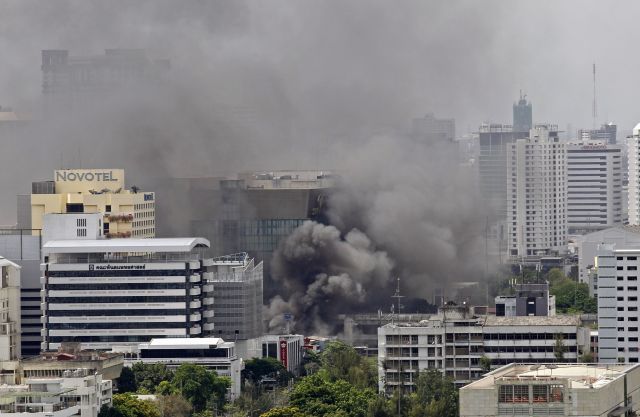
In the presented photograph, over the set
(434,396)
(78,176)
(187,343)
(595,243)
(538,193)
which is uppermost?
(538,193)

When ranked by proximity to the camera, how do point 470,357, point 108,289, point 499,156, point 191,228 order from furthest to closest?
1. point 499,156
2. point 191,228
3. point 108,289
4. point 470,357

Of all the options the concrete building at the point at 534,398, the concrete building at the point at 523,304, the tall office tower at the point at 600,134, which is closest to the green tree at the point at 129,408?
the concrete building at the point at 534,398

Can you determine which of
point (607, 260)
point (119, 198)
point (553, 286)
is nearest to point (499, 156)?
point (553, 286)

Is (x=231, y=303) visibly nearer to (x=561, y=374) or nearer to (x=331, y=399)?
(x=331, y=399)

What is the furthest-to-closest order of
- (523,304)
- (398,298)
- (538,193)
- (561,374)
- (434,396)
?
(538,193) → (398,298) → (523,304) → (434,396) → (561,374)

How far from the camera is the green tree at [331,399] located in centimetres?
6388

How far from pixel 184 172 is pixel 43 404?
44.2m

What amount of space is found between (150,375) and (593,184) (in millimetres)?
88541

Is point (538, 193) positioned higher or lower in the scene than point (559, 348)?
higher

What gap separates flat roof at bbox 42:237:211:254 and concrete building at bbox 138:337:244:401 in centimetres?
446

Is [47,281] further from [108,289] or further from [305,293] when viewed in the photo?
[305,293]

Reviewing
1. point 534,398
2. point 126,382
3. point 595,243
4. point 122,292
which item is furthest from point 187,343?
point 595,243

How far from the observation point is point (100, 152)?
336 feet

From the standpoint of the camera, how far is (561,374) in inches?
2009
